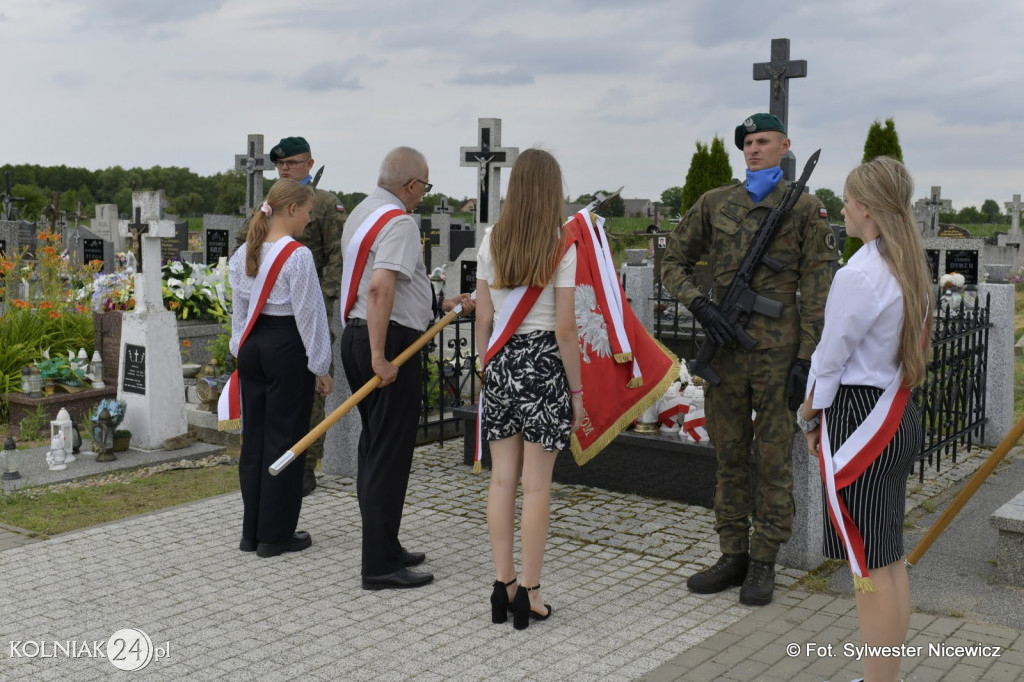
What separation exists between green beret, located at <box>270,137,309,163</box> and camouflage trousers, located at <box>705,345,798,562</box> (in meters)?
2.97

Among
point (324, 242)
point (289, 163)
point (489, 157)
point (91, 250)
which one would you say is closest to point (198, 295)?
point (489, 157)

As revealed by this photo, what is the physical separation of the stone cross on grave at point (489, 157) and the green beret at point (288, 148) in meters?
6.92

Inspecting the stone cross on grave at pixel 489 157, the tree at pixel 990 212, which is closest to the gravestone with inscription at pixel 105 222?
the stone cross on grave at pixel 489 157

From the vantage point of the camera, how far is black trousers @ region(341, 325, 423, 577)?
4.95 meters

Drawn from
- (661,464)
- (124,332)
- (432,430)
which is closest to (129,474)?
(124,332)

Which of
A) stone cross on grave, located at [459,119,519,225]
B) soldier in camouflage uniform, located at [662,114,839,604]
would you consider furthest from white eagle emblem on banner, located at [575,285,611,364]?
stone cross on grave, located at [459,119,519,225]

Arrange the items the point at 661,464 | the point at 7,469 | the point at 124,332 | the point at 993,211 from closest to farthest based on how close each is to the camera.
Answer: the point at 661,464 → the point at 7,469 → the point at 124,332 → the point at 993,211

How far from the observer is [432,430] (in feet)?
27.5

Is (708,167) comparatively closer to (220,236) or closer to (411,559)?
(220,236)

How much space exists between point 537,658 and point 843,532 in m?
1.32

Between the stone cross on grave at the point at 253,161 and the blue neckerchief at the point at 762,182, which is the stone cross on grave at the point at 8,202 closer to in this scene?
the stone cross on grave at the point at 253,161

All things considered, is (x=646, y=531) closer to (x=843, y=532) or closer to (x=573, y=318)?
(x=573, y=318)

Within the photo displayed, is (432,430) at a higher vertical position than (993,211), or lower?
lower

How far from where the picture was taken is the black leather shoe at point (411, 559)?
5.20 m
